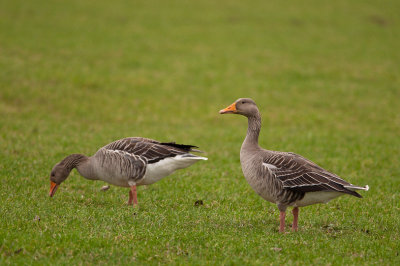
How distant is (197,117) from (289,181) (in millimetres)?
14274

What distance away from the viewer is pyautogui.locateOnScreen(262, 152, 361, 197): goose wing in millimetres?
7892

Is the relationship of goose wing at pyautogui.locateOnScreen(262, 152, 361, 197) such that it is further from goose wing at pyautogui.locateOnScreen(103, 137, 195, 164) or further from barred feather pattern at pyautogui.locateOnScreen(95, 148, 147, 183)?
barred feather pattern at pyautogui.locateOnScreen(95, 148, 147, 183)

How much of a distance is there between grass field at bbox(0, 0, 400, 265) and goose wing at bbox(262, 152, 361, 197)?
89cm

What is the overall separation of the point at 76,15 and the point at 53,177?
30154 millimetres

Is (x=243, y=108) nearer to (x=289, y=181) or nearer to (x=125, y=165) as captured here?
(x=289, y=181)

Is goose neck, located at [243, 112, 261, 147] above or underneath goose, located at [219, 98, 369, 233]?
above

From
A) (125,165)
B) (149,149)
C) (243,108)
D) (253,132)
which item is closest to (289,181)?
(253,132)

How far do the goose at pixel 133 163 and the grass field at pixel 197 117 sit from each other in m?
0.57

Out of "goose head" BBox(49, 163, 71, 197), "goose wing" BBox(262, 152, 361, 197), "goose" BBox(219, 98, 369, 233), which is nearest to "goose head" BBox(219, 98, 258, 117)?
"goose" BBox(219, 98, 369, 233)

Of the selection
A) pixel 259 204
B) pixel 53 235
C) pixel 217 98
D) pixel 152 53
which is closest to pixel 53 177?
pixel 53 235

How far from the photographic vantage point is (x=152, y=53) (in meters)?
30.7

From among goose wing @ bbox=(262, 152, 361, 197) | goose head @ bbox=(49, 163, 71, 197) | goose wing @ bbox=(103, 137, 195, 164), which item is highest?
goose wing @ bbox=(262, 152, 361, 197)

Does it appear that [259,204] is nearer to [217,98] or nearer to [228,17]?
[217,98]

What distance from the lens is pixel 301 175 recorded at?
26.6 feet
